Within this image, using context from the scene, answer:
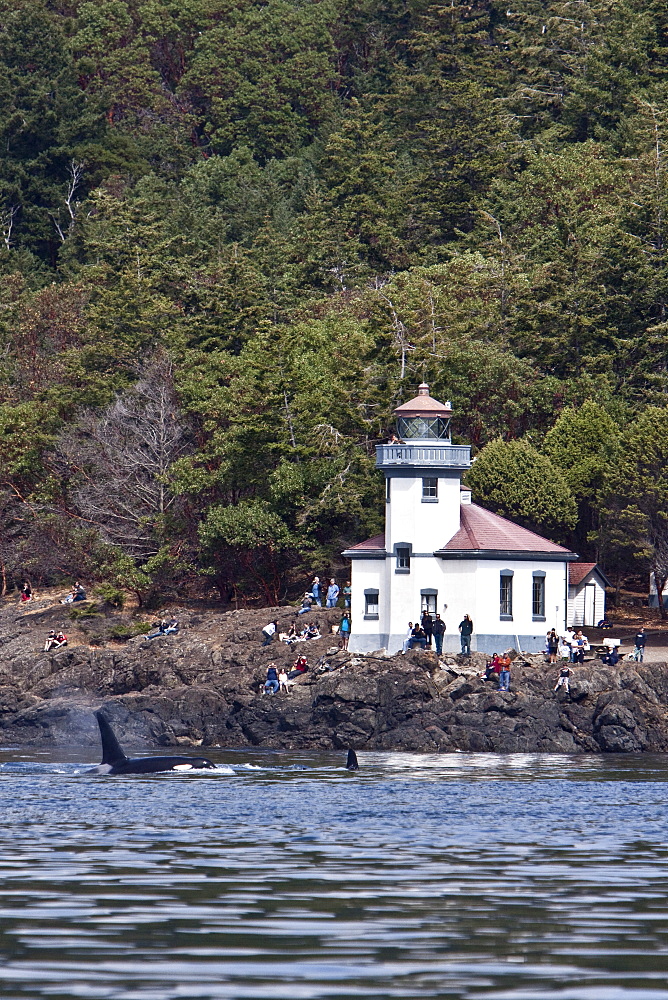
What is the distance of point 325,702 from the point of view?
196ft

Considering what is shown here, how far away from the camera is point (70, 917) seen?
839 inches

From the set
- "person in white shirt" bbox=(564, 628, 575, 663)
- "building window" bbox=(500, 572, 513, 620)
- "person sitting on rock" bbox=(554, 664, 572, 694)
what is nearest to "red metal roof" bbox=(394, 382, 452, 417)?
"building window" bbox=(500, 572, 513, 620)

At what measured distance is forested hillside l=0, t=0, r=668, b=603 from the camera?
251ft

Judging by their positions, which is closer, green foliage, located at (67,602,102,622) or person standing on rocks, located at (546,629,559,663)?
person standing on rocks, located at (546,629,559,663)

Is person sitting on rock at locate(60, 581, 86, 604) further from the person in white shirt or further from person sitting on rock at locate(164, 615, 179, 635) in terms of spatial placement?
the person in white shirt

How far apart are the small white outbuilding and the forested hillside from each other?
276 inches

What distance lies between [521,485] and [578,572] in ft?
16.9

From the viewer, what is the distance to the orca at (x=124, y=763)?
147ft

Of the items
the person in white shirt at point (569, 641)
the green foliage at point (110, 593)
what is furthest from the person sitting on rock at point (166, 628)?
the person in white shirt at point (569, 641)

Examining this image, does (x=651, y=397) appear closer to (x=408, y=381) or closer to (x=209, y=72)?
(x=408, y=381)

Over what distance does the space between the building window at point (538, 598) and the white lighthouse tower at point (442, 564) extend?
39 mm

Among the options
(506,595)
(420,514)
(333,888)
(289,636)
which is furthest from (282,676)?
(333,888)

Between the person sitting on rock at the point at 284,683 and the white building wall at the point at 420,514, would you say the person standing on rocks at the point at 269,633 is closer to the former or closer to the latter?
the person sitting on rock at the point at 284,683

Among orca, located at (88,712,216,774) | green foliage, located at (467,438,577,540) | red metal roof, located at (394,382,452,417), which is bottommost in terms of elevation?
orca, located at (88,712,216,774)
